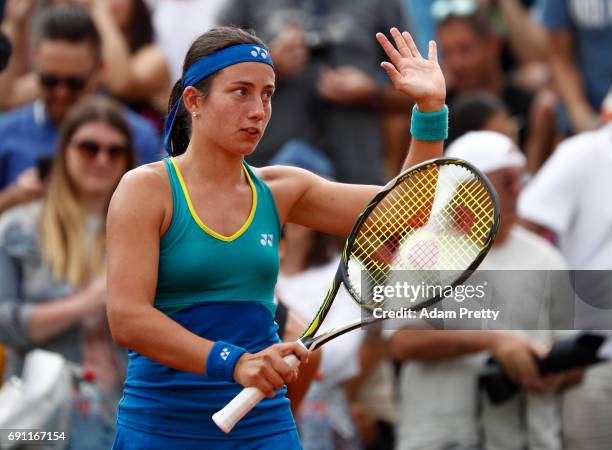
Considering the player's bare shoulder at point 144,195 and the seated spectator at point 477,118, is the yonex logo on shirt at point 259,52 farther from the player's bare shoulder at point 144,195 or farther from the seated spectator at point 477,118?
the seated spectator at point 477,118

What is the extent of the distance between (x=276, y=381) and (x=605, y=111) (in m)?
3.46

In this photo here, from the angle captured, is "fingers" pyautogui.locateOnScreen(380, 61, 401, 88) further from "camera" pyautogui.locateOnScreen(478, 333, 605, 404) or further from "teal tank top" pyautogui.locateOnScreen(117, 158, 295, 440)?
"camera" pyautogui.locateOnScreen(478, 333, 605, 404)

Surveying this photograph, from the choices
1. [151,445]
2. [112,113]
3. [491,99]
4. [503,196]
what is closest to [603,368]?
[503,196]

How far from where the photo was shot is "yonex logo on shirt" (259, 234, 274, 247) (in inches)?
147

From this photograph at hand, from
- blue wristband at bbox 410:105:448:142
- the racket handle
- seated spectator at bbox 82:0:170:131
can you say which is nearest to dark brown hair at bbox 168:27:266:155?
blue wristband at bbox 410:105:448:142

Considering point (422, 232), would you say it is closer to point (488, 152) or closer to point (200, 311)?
point (200, 311)

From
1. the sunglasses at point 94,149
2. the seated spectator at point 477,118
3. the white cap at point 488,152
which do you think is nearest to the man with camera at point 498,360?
the white cap at point 488,152

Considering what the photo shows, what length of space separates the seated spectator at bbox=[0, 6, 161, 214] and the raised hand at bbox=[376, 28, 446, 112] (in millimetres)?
2861

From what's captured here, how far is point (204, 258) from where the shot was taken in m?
3.61

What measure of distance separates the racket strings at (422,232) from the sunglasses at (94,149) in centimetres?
246

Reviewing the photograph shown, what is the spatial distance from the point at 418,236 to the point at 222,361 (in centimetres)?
95

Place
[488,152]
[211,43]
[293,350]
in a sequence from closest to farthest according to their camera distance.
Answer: [293,350] → [211,43] → [488,152]

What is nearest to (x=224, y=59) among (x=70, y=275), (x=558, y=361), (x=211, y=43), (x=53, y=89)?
(x=211, y=43)

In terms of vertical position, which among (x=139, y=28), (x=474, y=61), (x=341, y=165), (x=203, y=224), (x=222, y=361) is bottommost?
(x=222, y=361)
